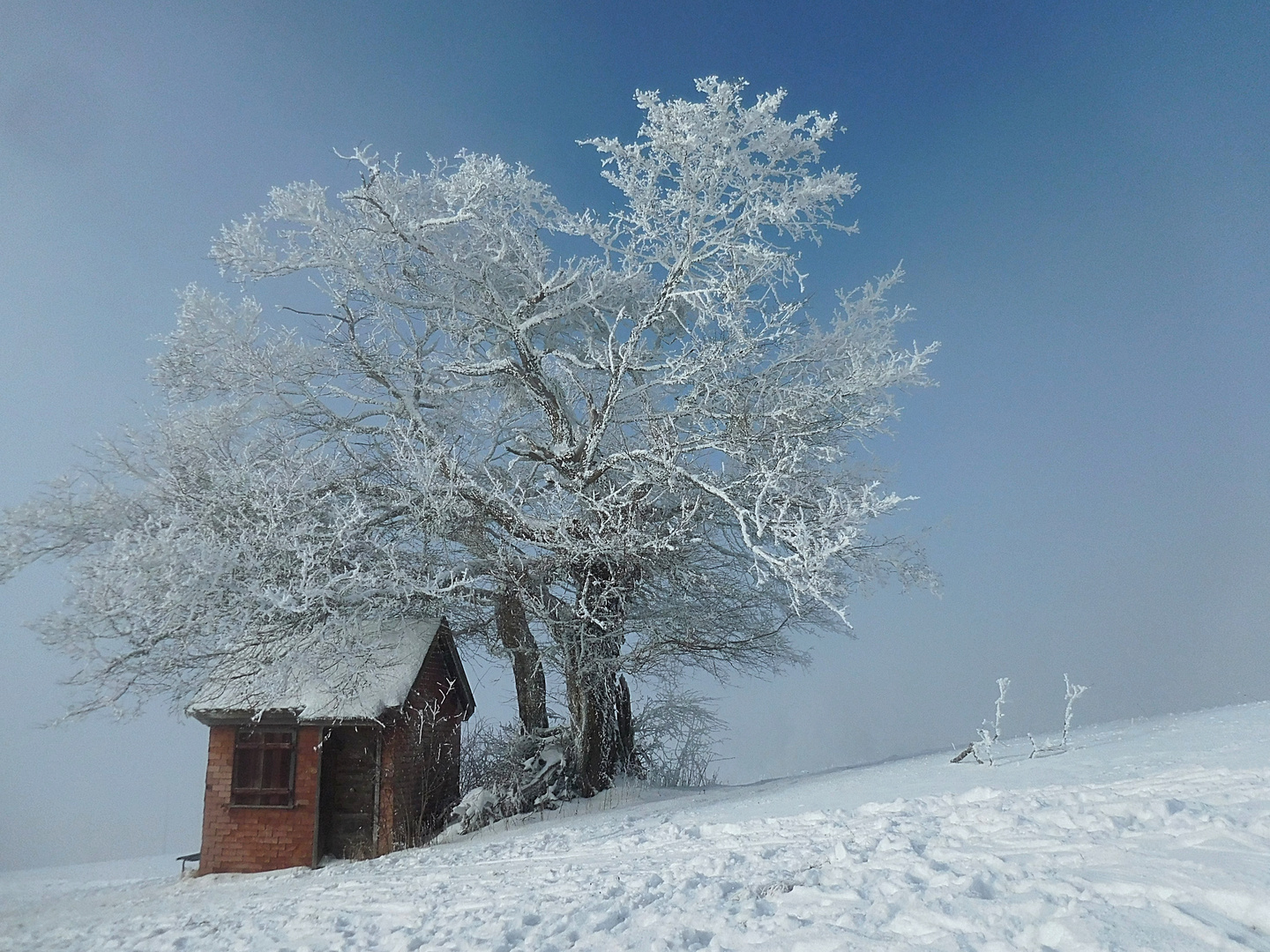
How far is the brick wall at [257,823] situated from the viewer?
40.0 ft

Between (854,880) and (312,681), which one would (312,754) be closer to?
(312,681)

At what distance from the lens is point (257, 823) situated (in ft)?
40.5

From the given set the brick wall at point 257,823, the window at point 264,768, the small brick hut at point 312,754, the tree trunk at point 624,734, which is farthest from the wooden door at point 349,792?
the tree trunk at point 624,734

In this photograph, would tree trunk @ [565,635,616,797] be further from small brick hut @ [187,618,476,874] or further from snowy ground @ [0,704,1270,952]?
snowy ground @ [0,704,1270,952]

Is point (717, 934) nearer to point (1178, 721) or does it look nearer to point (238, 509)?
point (238, 509)

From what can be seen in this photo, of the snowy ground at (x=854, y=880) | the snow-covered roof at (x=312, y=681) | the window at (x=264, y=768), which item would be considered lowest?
the snowy ground at (x=854, y=880)

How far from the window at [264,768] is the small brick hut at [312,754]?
1 centimetres

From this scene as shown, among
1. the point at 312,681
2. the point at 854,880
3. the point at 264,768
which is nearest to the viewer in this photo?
the point at 854,880

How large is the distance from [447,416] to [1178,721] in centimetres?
1162

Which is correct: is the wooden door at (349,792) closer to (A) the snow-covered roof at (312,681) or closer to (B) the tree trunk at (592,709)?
(A) the snow-covered roof at (312,681)

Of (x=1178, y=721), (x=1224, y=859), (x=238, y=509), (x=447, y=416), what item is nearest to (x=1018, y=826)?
(x=1224, y=859)

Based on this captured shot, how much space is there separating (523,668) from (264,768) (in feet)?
13.8

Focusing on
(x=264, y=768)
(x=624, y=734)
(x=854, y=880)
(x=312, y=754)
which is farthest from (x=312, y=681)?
(x=854, y=880)

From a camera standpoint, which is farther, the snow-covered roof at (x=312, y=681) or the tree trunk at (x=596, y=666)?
the tree trunk at (x=596, y=666)
